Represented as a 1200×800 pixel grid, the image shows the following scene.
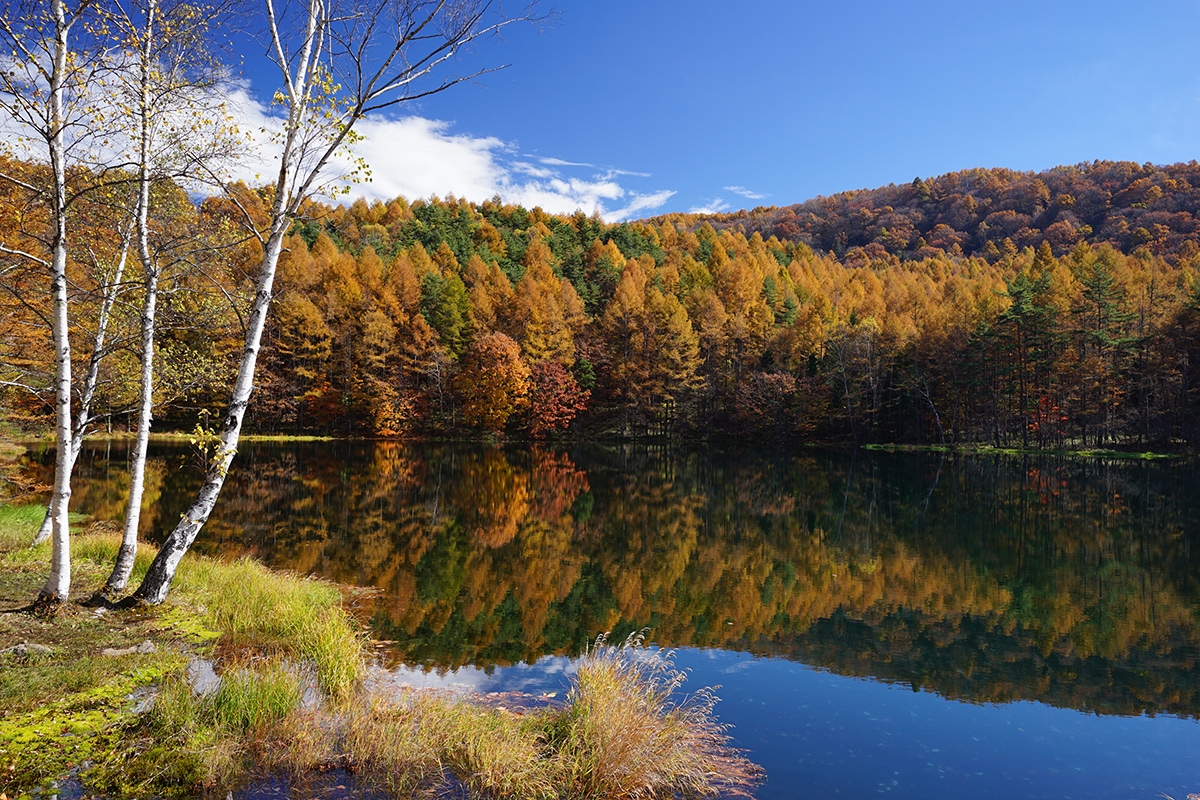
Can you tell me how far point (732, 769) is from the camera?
6469 mm

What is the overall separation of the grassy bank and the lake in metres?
1.29

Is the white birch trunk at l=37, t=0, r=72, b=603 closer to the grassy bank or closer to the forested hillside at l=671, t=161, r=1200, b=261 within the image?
the grassy bank

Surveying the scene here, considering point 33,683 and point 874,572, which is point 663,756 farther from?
point 874,572

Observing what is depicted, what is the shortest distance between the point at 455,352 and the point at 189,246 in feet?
174

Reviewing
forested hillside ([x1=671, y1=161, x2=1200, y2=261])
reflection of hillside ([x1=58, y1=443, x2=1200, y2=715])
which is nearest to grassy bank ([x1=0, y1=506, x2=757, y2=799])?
reflection of hillside ([x1=58, y1=443, x2=1200, y2=715])

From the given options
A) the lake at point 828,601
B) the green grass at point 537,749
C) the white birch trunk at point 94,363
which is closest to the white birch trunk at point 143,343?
the white birch trunk at point 94,363

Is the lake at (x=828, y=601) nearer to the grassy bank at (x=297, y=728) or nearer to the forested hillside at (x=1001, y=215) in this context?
the grassy bank at (x=297, y=728)

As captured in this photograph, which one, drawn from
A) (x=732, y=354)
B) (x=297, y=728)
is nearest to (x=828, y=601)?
(x=297, y=728)

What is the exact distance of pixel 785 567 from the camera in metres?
15.6

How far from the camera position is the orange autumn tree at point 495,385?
57.3 metres

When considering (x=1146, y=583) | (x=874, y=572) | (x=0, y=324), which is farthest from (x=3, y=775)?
(x=1146, y=583)

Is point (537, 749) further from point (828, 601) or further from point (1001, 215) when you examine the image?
point (1001, 215)

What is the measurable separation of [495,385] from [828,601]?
46.6m

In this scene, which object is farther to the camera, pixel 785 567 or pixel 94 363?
pixel 785 567
